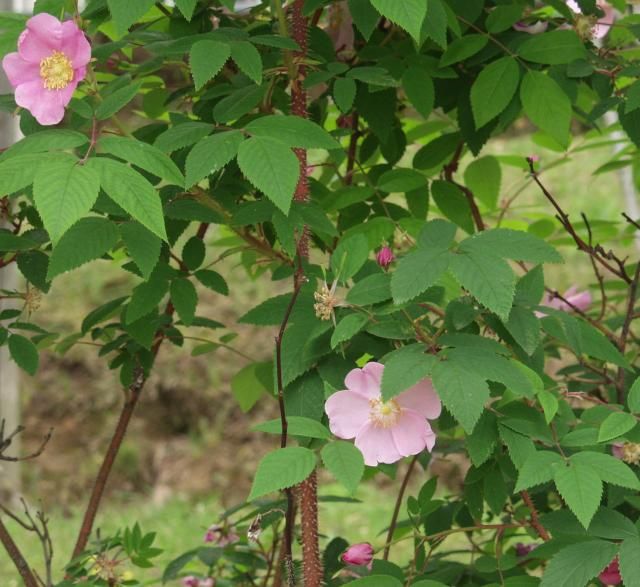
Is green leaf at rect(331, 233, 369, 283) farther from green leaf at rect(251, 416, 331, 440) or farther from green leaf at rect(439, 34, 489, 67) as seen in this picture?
green leaf at rect(439, 34, 489, 67)

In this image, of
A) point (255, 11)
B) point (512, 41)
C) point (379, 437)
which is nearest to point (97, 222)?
point (379, 437)

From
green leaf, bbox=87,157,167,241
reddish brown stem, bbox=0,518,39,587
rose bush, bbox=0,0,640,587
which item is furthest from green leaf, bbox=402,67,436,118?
reddish brown stem, bbox=0,518,39,587

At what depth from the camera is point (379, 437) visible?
1045 millimetres

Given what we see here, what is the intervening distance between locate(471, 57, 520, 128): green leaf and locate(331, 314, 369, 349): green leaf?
0.48 metres

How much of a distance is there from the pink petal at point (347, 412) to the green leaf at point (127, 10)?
1.37 ft

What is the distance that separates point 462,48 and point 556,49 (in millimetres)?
125

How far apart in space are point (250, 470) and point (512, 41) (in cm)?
385

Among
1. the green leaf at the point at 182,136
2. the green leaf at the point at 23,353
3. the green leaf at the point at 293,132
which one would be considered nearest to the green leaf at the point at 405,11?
the green leaf at the point at 293,132

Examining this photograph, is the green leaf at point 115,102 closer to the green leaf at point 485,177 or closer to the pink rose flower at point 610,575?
the pink rose flower at point 610,575

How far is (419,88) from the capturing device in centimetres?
140

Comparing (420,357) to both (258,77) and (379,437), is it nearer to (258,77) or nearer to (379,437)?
(379,437)

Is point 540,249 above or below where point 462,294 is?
above

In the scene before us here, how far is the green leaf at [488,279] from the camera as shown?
0.95 metres

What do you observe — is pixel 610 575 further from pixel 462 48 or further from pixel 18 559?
pixel 18 559
